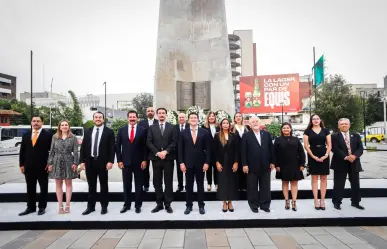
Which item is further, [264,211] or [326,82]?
[326,82]

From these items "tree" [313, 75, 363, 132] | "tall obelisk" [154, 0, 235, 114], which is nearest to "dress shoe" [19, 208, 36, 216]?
"tall obelisk" [154, 0, 235, 114]

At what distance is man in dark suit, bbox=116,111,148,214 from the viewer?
473 cm

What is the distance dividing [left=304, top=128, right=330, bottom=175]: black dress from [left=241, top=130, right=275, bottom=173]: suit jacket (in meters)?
A: 0.72

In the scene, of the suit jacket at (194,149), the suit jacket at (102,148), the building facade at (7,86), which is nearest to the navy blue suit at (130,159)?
the suit jacket at (102,148)

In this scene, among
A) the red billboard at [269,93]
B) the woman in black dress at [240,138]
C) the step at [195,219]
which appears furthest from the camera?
the red billboard at [269,93]

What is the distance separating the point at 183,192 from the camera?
212 inches

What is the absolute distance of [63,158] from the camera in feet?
15.3

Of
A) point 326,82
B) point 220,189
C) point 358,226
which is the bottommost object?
point 358,226

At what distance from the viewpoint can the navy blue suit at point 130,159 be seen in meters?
4.73

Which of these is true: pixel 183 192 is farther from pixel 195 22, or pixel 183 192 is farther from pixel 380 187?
pixel 195 22

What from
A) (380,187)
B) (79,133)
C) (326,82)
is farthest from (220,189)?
(79,133)

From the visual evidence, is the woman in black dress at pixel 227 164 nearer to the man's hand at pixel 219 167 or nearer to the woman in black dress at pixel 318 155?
the man's hand at pixel 219 167

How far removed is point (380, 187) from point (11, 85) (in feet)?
245

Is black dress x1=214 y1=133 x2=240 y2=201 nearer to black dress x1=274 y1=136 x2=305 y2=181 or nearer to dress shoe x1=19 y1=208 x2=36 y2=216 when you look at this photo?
black dress x1=274 y1=136 x2=305 y2=181
